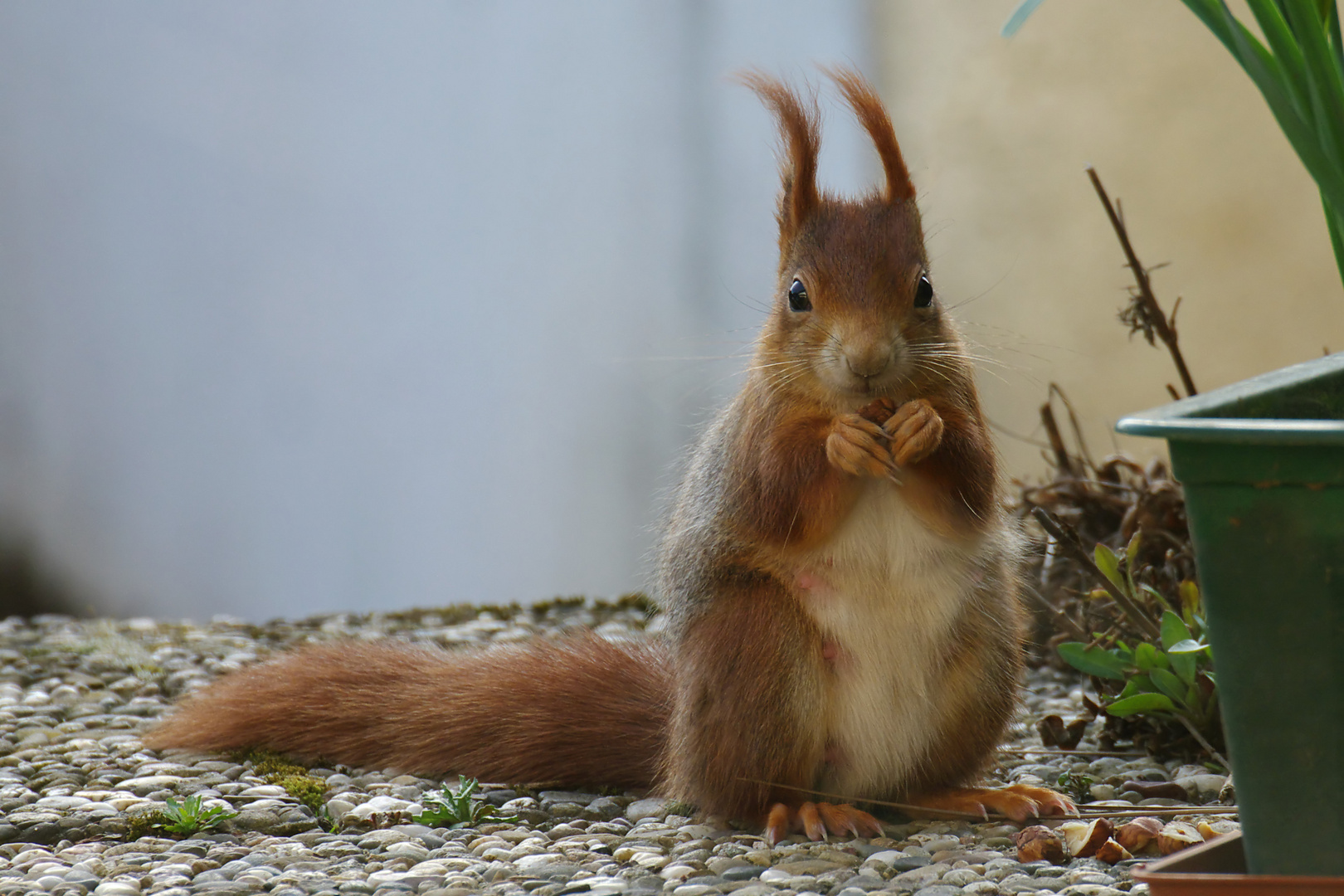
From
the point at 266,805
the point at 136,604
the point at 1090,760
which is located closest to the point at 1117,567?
the point at 1090,760

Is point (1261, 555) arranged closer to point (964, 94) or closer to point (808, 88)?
point (808, 88)

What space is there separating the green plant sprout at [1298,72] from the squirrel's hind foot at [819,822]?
3.10 feet

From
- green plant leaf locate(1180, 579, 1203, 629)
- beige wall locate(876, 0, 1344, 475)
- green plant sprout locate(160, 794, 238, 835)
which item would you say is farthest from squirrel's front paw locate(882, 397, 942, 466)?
beige wall locate(876, 0, 1344, 475)

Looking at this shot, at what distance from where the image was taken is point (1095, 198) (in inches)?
171

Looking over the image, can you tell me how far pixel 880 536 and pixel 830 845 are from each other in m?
0.40

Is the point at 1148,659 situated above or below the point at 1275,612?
below

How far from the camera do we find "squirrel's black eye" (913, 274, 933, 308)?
5.71 feet

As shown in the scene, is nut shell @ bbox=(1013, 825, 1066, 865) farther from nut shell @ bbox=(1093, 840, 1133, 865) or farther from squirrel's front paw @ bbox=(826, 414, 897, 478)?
squirrel's front paw @ bbox=(826, 414, 897, 478)

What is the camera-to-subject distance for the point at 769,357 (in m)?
1.79

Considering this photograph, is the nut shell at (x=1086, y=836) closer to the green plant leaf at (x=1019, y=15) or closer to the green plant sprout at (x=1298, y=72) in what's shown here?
the green plant sprout at (x=1298, y=72)

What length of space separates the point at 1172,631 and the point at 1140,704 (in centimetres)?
13

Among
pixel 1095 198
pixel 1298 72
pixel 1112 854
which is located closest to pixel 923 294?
pixel 1298 72

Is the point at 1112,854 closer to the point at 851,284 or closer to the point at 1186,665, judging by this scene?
the point at 1186,665

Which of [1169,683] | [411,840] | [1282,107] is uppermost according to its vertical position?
[1282,107]
